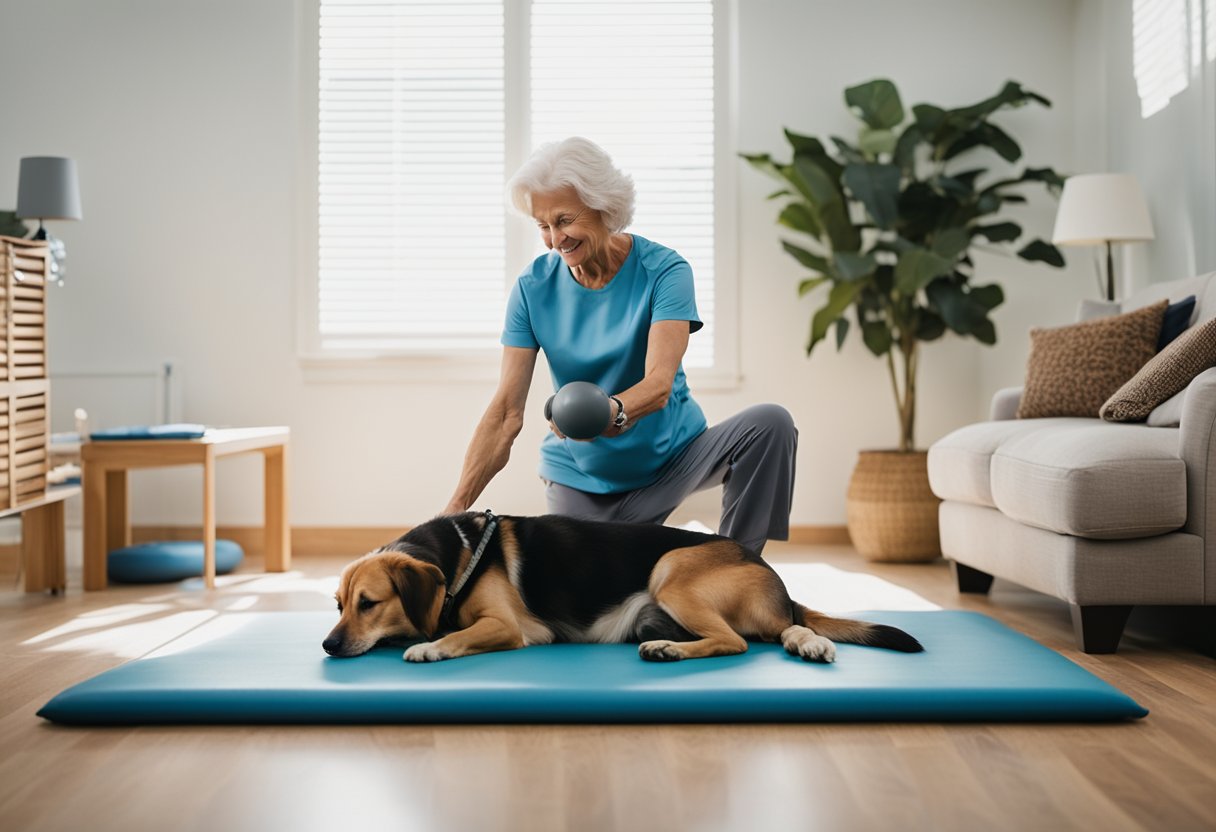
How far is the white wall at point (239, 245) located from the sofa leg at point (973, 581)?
1.32 meters

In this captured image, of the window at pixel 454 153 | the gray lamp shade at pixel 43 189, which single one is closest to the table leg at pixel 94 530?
the gray lamp shade at pixel 43 189

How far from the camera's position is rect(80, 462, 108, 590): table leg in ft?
12.3

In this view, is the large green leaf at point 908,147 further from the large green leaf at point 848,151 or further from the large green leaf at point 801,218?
the large green leaf at point 801,218

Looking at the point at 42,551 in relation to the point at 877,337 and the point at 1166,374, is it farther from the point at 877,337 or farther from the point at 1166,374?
the point at 1166,374

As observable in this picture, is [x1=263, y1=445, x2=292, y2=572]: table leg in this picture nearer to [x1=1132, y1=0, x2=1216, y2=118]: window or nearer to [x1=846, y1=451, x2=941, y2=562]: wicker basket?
[x1=846, y1=451, x2=941, y2=562]: wicker basket

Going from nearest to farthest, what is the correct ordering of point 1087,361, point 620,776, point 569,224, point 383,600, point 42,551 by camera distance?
point 620,776 → point 383,600 → point 569,224 → point 1087,361 → point 42,551

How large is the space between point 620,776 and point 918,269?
292 cm

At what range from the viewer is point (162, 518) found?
481 centimetres

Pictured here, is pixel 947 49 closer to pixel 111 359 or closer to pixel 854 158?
pixel 854 158

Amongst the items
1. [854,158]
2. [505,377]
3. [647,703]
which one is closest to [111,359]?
[505,377]

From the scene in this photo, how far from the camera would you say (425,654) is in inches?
83.3

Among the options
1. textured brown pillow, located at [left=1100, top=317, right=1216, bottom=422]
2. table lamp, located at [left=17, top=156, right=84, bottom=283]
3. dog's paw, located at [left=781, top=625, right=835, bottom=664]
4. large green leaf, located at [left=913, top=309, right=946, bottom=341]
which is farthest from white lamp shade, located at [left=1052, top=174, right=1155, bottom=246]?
table lamp, located at [left=17, top=156, right=84, bottom=283]

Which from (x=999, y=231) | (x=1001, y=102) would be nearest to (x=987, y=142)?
(x=1001, y=102)

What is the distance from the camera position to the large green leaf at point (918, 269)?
409 cm
